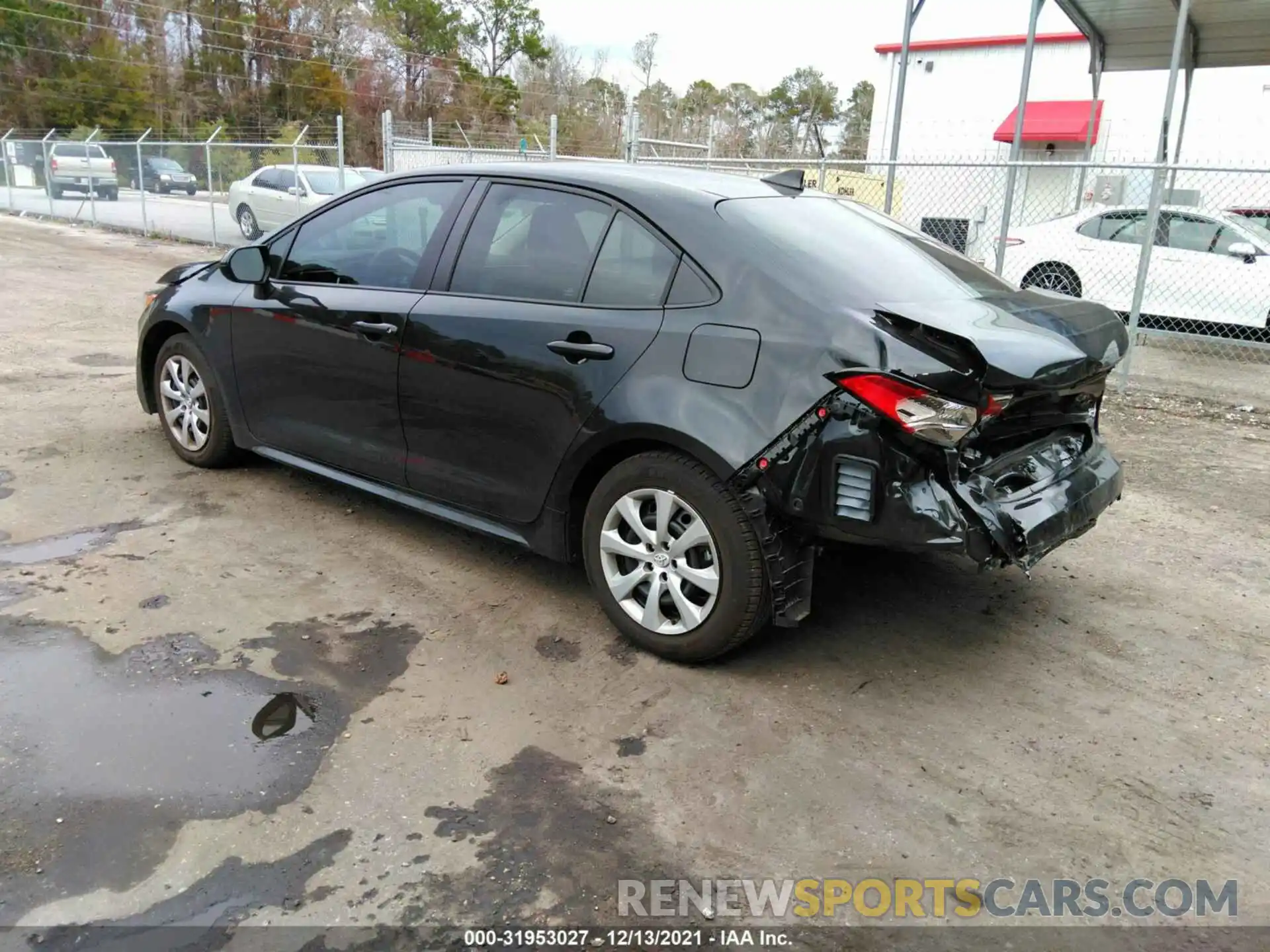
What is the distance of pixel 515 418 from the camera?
11.9 feet

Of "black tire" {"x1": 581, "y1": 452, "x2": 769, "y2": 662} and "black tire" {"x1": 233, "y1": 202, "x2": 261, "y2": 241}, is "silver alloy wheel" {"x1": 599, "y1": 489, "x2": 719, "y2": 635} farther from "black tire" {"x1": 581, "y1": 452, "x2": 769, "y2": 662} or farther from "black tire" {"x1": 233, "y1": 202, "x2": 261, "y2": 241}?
"black tire" {"x1": 233, "y1": 202, "x2": 261, "y2": 241}

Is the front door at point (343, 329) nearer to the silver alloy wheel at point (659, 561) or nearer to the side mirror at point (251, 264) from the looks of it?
the side mirror at point (251, 264)

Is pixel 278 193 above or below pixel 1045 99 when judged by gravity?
below

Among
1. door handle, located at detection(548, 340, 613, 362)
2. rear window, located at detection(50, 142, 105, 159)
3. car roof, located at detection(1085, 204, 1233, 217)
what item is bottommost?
door handle, located at detection(548, 340, 613, 362)

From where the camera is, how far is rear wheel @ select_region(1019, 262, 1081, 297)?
10961 mm

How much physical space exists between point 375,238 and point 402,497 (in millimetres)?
1166

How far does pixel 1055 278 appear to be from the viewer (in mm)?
11094

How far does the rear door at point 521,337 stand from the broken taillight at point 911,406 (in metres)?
0.79

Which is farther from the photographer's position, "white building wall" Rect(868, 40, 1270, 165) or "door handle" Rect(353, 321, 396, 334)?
"white building wall" Rect(868, 40, 1270, 165)

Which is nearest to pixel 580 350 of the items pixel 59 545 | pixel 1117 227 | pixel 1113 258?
pixel 59 545

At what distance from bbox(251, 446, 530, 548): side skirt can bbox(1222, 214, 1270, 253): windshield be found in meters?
9.77

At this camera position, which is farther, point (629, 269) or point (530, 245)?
point (530, 245)

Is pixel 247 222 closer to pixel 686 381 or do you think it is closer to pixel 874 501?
pixel 686 381

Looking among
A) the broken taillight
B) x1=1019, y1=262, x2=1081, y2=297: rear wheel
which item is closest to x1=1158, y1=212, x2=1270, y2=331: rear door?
x1=1019, y1=262, x2=1081, y2=297: rear wheel
